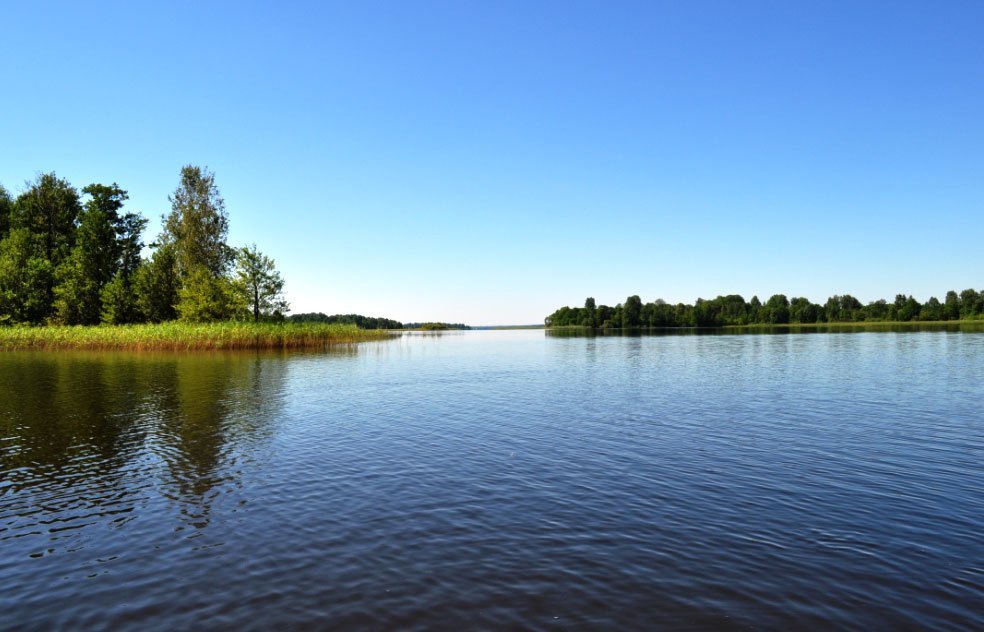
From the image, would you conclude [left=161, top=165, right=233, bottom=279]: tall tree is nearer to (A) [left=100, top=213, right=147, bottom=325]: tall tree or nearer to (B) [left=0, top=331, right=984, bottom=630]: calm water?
(A) [left=100, top=213, right=147, bottom=325]: tall tree

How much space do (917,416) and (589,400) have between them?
48.1 ft

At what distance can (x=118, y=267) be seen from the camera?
104 m

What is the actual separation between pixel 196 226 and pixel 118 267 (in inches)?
1010

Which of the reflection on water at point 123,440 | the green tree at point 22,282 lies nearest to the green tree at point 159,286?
the green tree at point 22,282

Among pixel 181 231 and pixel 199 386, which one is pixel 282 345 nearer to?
pixel 181 231

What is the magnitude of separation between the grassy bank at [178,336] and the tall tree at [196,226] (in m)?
14.0

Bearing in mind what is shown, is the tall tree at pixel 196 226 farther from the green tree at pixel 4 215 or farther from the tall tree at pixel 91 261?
the green tree at pixel 4 215

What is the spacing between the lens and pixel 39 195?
102m

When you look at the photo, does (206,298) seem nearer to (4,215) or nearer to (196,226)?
(196,226)

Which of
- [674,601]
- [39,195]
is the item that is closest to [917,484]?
[674,601]

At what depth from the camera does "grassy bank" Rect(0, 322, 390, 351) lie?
7494 cm

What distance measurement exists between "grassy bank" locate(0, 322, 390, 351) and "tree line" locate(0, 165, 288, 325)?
914 centimetres

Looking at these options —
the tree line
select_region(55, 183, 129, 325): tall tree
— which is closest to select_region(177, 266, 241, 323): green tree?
the tree line

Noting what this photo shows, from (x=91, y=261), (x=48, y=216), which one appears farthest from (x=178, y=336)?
(x=48, y=216)
